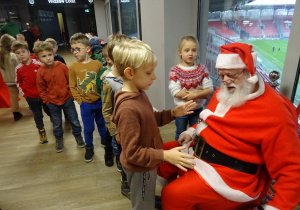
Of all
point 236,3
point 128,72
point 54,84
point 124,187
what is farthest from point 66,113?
point 236,3

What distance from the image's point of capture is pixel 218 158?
1.18m

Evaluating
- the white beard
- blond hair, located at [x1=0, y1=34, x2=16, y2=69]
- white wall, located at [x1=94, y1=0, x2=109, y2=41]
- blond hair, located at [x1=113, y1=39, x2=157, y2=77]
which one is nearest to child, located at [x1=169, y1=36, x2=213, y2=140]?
the white beard

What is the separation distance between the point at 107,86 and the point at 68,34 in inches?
717

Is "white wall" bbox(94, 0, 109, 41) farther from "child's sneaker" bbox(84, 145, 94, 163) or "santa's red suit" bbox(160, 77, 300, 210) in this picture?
"santa's red suit" bbox(160, 77, 300, 210)

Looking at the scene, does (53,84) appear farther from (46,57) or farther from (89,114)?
(89,114)

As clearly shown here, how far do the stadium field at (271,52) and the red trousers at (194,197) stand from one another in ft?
3.88

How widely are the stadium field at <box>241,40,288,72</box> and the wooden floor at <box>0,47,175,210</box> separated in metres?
1.49

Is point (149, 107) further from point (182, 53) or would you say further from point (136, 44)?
point (182, 53)

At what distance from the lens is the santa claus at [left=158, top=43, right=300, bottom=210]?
0.98 m

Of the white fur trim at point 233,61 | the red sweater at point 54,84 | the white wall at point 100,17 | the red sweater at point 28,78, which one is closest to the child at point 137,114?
the white fur trim at point 233,61

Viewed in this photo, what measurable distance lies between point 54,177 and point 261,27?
2.60 m

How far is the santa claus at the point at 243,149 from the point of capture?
0.98 meters

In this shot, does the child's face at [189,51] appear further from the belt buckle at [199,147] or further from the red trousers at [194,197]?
the red trousers at [194,197]

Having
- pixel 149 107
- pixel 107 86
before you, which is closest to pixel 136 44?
pixel 149 107
